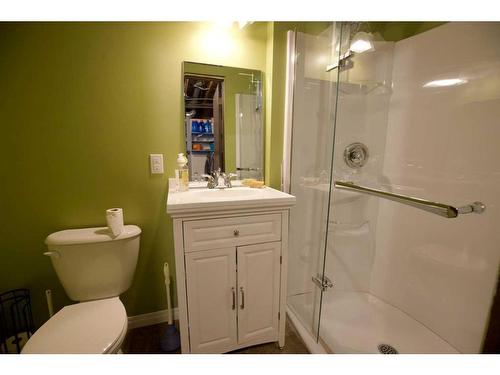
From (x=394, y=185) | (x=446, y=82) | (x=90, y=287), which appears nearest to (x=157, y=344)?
(x=90, y=287)

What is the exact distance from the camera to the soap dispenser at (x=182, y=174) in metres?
1.31

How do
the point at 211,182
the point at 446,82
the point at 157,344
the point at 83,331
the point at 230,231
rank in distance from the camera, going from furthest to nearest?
the point at 211,182, the point at 157,344, the point at 446,82, the point at 230,231, the point at 83,331

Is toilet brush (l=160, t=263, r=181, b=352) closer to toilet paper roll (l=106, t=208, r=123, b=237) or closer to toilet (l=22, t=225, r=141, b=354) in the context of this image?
Result: toilet (l=22, t=225, r=141, b=354)

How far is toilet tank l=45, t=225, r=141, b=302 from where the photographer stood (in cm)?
107

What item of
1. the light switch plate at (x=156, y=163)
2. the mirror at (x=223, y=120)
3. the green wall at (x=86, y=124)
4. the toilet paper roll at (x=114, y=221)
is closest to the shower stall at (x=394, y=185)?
the mirror at (x=223, y=120)

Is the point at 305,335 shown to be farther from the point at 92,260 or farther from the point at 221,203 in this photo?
the point at 92,260

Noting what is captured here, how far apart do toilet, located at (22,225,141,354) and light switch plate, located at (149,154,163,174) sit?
14.4 inches

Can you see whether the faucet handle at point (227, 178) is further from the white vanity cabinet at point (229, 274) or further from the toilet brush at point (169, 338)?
the toilet brush at point (169, 338)

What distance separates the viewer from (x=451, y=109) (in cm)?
117

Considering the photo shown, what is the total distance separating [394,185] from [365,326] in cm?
95

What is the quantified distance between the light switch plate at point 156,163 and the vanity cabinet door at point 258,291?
715 mm

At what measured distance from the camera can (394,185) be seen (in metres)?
1.47

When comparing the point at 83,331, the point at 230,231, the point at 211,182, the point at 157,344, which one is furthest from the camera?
the point at 211,182

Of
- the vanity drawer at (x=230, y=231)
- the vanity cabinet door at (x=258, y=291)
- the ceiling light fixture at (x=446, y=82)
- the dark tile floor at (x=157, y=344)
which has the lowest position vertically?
the dark tile floor at (x=157, y=344)
